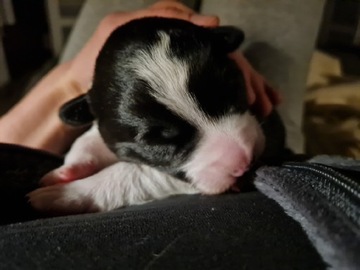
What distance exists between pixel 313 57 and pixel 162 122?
1378mm

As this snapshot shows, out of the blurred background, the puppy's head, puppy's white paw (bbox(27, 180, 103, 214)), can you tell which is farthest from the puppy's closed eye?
the blurred background

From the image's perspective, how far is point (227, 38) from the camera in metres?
1.33

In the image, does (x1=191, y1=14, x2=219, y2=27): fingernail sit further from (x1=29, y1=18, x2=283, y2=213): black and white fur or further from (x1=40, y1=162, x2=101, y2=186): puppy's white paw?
(x1=40, y1=162, x2=101, y2=186): puppy's white paw

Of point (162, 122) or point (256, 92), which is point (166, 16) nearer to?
point (256, 92)

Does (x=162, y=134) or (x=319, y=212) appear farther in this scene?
(x=162, y=134)

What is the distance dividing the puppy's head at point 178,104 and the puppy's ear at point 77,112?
0.35ft

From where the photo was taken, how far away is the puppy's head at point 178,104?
110cm

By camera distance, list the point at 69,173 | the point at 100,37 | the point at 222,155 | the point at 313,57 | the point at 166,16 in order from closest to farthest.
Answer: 1. the point at 222,155
2. the point at 69,173
3. the point at 166,16
4. the point at 100,37
5. the point at 313,57

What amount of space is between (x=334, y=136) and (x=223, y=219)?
1.12 meters

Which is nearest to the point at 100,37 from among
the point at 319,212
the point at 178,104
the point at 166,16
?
the point at 166,16

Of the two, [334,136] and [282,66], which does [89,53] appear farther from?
[334,136]

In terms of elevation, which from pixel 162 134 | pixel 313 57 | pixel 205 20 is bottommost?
pixel 313 57

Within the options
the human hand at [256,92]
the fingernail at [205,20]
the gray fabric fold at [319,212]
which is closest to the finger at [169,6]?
the fingernail at [205,20]

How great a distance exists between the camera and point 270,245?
2.55 ft
